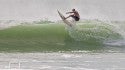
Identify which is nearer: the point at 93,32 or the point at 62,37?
the point at 62,37

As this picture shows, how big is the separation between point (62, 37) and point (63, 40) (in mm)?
87

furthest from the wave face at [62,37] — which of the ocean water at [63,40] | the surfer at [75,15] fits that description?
the surfer at [75,15]

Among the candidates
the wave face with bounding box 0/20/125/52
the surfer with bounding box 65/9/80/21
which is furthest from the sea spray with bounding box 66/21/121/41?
the surfer with bounding box 65/9/80/21

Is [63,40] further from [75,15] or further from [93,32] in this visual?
[93,32]

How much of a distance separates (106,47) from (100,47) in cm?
17

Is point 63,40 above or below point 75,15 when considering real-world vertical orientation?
below

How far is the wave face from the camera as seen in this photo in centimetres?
1122

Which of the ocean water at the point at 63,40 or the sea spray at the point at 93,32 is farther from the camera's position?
the sea spray at the point at 93,32

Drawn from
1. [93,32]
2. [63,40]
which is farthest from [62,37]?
[93,32]

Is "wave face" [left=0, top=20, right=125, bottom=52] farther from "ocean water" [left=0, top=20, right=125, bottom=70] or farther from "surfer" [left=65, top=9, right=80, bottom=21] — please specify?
"surfer" [left=65, top=9, right=80, bottom=21]

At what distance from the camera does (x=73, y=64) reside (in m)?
Answer: 7.97

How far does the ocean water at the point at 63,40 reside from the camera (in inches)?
392

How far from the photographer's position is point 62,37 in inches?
452

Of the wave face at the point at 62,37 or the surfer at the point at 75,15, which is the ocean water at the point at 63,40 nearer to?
the wave face at the point at 62,37
